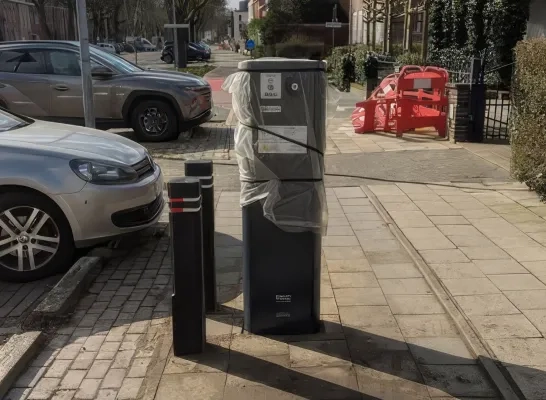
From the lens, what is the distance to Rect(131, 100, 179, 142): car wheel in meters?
11.0

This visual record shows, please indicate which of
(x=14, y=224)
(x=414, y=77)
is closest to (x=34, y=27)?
(x=414, y=77)

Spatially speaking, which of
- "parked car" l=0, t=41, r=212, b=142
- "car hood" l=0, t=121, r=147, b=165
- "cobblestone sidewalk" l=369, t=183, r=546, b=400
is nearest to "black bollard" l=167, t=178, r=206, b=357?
"cobblestone sidewalk" l=369, t=183, r=546, b=400

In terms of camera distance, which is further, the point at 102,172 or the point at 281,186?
the point at 102,172

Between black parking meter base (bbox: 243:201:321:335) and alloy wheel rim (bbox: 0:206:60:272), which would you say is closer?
black parking meter base (bbox: 243:201:321:335)

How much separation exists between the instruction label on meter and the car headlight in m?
1.92

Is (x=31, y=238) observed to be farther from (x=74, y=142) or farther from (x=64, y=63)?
(x=64, y=63)

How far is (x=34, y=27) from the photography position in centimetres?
6825

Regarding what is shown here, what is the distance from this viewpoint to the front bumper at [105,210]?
4.80m

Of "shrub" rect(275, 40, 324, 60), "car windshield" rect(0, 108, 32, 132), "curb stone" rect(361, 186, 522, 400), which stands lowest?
"curb stone" rect(361, 186, 522, 400)

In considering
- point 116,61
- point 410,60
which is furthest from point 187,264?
point 410,60

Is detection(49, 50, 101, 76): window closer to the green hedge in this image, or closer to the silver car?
the silver car

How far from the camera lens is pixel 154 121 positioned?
36.7 ft

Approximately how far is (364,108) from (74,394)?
30.4 ft

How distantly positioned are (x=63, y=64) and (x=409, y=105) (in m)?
6.30
